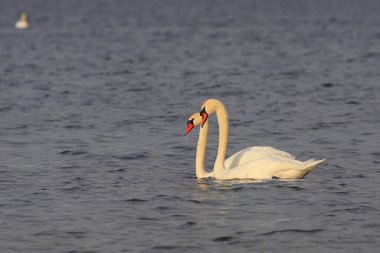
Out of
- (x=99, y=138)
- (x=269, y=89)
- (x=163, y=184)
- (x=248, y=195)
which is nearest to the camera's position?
(x=248, y=195)

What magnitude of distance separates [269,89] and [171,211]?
733 inches

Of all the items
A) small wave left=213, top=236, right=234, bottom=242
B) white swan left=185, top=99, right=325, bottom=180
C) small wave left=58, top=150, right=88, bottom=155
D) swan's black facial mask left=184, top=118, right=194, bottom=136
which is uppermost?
swan's black facial mask left=184, top=118, right=194, bottom=136

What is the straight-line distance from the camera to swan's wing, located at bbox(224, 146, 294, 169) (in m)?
18.3

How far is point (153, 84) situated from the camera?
3634 cm

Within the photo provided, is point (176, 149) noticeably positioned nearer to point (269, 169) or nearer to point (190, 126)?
point (190, 126)

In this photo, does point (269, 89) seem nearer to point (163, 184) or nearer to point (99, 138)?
point (99, 138)

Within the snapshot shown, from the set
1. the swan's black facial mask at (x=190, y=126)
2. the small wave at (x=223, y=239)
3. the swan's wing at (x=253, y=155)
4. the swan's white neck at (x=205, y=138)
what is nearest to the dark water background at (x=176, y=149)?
the small wave at (x=223, y=239)

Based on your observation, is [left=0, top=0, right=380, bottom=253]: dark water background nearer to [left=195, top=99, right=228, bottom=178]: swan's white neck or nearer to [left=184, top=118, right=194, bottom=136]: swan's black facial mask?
[left=195, top=99, right=228, bottom=178]: swan's white neck

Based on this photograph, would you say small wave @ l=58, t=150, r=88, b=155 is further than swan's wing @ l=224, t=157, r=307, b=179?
Yes

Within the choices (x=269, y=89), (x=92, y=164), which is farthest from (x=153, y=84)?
(x=92, y=164)

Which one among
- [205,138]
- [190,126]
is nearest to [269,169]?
[205,138]

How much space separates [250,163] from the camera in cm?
1805

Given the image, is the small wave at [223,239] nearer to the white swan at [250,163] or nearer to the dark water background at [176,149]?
the dark water background at [176,149]

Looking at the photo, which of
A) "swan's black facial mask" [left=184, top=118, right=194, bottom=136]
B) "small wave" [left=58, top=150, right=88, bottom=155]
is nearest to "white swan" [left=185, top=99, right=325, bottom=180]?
"swan's black facial mask" [left=184, top=118, right=194, bottom=136]
